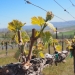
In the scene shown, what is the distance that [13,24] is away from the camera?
9.98 ft

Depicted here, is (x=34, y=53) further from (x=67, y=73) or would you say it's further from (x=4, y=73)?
(x=67, y=73)

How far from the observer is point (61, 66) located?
9.93 meters

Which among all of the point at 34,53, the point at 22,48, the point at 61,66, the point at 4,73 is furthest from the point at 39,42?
the point at 61,66

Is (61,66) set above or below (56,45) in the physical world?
below

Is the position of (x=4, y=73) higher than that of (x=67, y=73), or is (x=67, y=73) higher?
(x=4, y=73)

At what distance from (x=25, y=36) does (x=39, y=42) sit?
0.30m

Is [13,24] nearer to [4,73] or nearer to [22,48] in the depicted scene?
[22,48]

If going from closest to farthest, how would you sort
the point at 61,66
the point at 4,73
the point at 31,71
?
1. the point at 4,73
2. the point at 31,71
3. the point at 61,66

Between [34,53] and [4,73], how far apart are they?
0.70m

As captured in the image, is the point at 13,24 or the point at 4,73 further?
the point at 13,24

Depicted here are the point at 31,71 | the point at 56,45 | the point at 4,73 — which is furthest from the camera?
the point at 56,45

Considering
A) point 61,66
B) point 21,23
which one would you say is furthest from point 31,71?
point 61,66

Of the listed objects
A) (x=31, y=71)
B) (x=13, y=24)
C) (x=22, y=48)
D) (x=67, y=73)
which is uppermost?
(x=13, y=24)

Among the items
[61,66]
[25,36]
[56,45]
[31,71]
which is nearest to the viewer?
[31,71]
